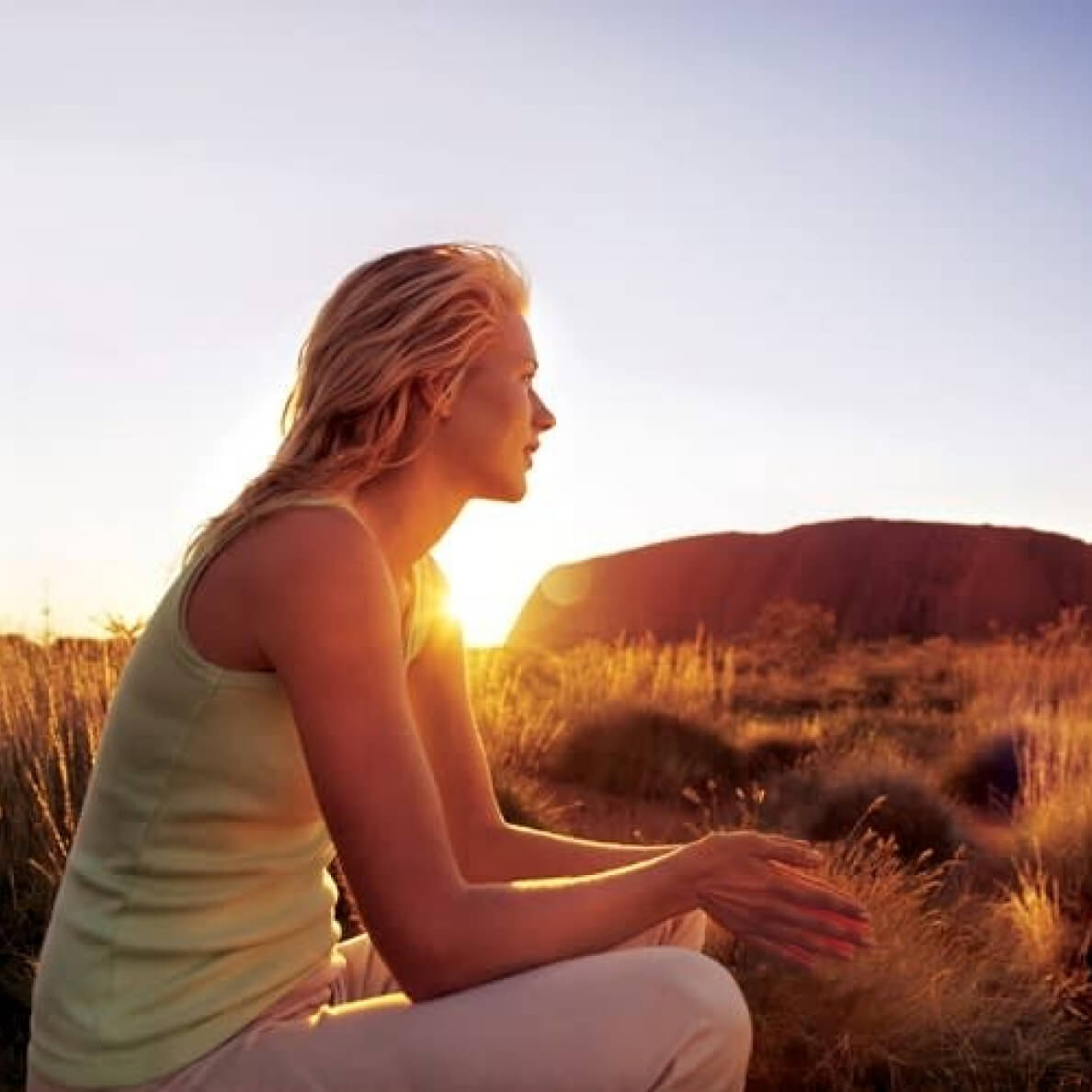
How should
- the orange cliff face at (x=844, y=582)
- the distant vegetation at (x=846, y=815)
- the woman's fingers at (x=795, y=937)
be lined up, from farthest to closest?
the orange cliff face at (x=844, y=582) → the distant vegetation at (x=846, y=815) → the woman's fingers at (x=795, y=937)

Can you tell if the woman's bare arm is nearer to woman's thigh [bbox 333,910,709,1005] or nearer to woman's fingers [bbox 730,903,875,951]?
woman's fingers [bbox 730,903,875,951]

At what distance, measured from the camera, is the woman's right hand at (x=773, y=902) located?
188cm

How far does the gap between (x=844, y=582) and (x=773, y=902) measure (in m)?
86.5

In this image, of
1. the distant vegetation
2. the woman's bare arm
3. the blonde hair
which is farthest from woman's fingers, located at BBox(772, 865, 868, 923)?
the distant vegetation

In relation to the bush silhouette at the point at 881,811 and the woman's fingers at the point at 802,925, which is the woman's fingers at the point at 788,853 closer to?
the woman's fingers at the point at 802,925

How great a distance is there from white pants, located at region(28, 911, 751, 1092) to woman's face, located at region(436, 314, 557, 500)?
0.64 metres

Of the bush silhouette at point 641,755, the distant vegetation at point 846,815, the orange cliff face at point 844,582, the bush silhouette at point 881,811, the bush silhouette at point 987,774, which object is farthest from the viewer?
the orange cliff face at point 844,582

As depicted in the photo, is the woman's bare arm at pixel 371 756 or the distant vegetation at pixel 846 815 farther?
the distant vegetation at pixel 846 815

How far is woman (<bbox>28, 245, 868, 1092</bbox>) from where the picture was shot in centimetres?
176

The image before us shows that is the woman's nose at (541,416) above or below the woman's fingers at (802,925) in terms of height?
above

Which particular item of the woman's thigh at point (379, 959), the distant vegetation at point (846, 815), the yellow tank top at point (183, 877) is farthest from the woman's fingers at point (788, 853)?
the distant vegetation at point (846, 815)

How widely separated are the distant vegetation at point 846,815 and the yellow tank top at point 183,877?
7.17 ft

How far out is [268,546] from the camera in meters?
1.79

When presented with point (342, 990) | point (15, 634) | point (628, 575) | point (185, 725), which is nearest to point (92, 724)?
point (15, 634)
